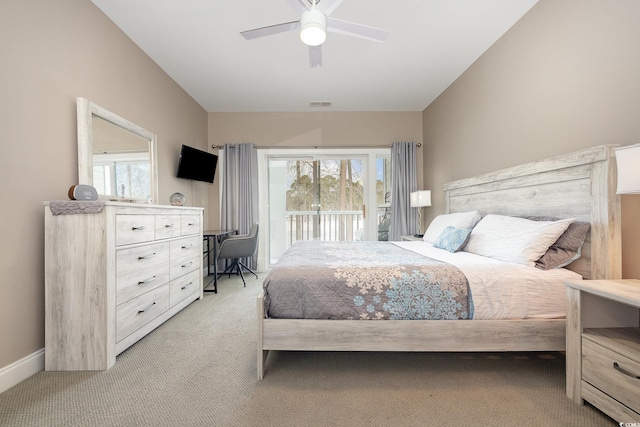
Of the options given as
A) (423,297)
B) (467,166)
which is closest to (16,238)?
(423,297)

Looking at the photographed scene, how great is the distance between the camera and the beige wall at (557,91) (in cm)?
167

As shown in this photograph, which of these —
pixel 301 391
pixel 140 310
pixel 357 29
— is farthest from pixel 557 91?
pixel 140 310

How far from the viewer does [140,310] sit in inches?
84.1

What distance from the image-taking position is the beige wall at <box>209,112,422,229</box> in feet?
15.4

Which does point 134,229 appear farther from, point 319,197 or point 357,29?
point 319,197

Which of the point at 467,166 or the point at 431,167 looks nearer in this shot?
the point at 467,166

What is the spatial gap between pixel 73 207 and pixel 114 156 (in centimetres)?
91

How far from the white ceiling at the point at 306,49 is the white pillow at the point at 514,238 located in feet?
6.00

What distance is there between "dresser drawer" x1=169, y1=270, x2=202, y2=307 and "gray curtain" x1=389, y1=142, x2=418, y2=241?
10.1ft

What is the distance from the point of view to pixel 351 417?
4.50 feet

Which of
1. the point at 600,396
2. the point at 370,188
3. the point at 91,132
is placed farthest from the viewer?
the point at 370,188

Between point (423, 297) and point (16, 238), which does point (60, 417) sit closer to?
point (16, 238)

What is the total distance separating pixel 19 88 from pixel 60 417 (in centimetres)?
191

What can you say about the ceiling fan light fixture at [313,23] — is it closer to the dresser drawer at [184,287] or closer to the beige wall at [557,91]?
the beige wall at [557,91]
